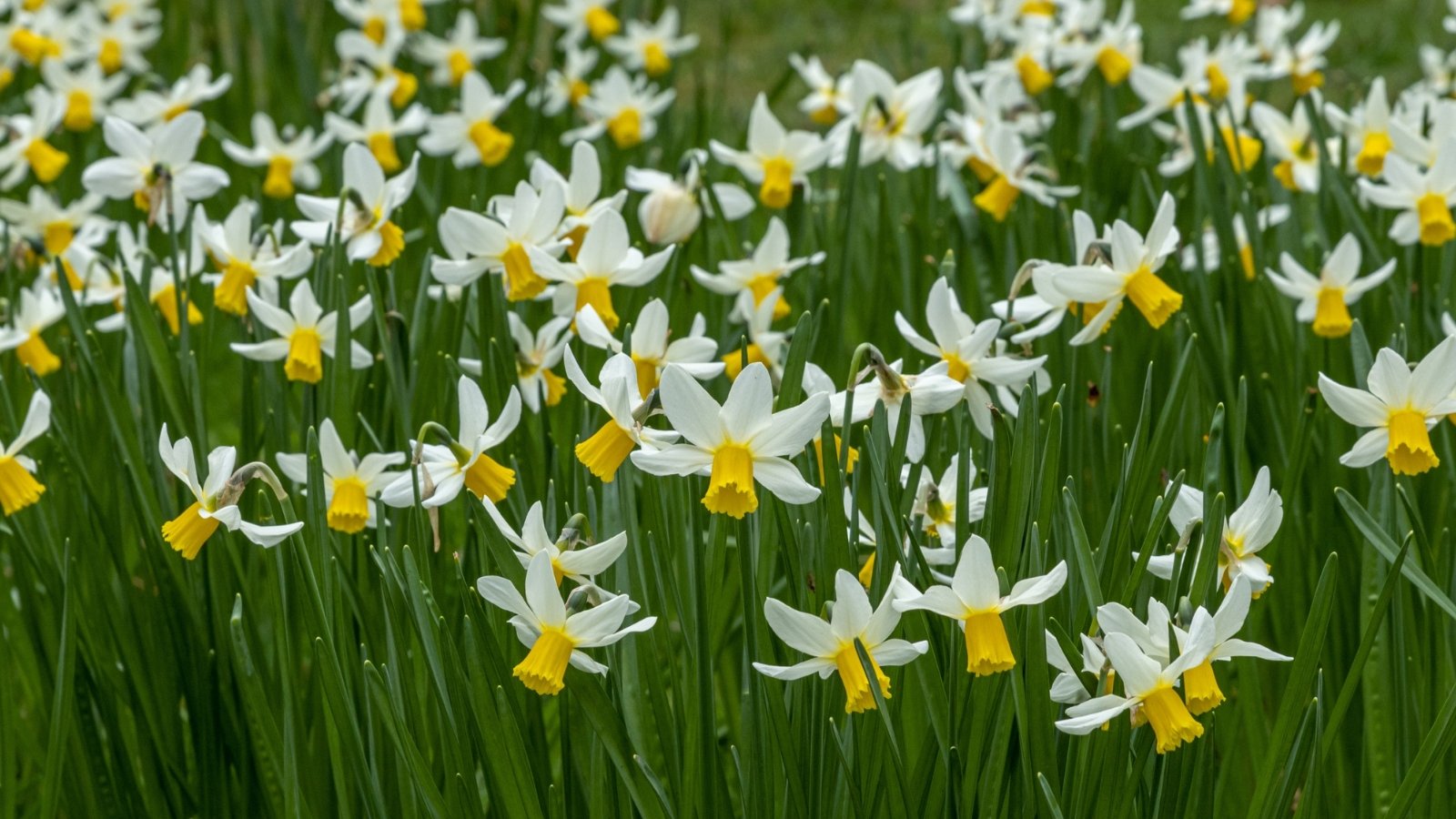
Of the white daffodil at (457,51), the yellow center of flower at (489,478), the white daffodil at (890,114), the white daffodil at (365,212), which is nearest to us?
the yellow center of flower at (489,478)

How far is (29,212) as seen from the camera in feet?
8.94

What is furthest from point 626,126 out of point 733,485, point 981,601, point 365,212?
point 981,601

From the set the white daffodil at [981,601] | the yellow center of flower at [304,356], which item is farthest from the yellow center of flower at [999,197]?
the white daffodil at [981,601]

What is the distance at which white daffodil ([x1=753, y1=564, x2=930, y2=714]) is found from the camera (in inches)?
48.6

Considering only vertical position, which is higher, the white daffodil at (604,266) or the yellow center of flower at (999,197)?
the yellow center of flower at (999,197)

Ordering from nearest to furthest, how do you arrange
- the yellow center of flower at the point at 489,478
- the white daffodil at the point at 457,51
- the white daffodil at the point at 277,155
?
the yellow center of flower at the point at 489,478, the white daffodil at the point at 277,155, the white daffodil at the point at 457,51

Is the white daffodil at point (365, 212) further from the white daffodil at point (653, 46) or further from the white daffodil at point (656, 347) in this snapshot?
the white daffodil at point (653, 46)

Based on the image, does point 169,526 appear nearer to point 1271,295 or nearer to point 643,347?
point 643,347

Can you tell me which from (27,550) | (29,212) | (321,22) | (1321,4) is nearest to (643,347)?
(27,550)

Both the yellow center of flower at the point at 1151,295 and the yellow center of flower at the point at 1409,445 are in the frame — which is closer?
the yellow center of flower at the point at 1409,445

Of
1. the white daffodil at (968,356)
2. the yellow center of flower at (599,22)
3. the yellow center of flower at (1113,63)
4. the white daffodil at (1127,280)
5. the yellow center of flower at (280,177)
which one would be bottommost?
the white daffodil at (968,356)

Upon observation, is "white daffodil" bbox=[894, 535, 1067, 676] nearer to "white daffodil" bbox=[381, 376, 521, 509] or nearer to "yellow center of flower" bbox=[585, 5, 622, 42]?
"white daffodil" bbox=[381, 376, 521, 509]

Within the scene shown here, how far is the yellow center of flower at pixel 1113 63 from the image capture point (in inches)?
136

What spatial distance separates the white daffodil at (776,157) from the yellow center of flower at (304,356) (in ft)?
3.16
